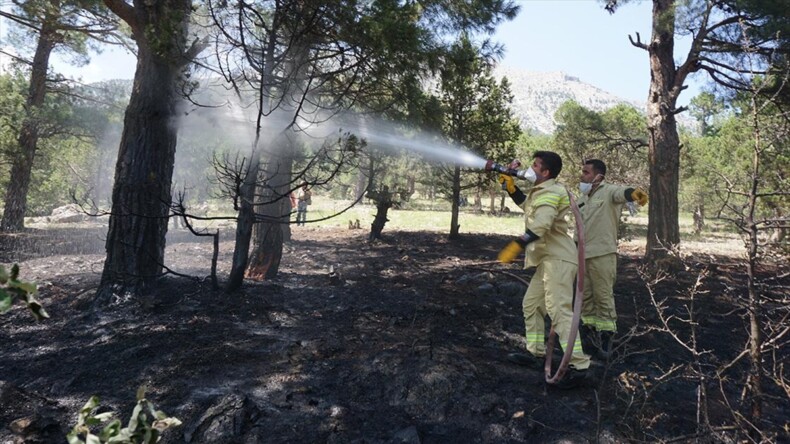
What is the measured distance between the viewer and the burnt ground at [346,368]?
2.76 metres

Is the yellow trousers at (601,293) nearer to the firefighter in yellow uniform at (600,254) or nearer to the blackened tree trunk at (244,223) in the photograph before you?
the firefighter in yellow uniform at (600,254)

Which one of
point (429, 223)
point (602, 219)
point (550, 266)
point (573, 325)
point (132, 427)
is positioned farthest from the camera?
point (429, 223)

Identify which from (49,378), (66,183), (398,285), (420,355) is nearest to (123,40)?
(398,285)

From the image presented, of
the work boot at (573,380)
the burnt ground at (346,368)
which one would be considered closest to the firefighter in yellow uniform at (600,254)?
the burnt ground at (346,368)

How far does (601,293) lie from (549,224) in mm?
1334

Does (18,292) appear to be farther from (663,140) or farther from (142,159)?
(663,140)

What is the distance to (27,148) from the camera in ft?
39.8

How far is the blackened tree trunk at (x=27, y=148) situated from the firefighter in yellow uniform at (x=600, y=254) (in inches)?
517

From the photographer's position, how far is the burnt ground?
2764 mm

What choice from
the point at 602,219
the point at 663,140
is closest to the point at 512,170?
the point at 602,219

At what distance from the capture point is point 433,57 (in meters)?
6.02

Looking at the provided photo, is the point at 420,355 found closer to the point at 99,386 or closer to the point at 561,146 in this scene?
the point at 99,386

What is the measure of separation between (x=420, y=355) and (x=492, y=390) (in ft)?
2.15

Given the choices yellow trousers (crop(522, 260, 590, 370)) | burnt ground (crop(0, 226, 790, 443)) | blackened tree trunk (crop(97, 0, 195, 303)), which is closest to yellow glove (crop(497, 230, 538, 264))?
yellow trousers (crop(522, 260, 590, 370))
